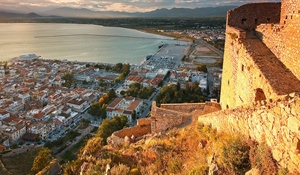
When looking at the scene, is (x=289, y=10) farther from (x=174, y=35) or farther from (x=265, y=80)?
(x=174, y=35)

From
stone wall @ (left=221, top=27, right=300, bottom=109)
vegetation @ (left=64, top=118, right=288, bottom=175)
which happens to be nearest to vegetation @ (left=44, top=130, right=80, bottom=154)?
vegetation @ (left=64, top=118, right=288, bottom=175)

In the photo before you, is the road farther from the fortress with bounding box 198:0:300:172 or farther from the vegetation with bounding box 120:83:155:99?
the fortress with bounding box 198:0:300:172

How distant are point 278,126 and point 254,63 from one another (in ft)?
6.55

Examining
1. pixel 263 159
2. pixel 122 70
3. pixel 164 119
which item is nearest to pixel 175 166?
pixel 263 159

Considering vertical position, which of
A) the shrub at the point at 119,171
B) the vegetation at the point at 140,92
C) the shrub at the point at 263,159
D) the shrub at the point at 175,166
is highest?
the shrub at the point at 263,159

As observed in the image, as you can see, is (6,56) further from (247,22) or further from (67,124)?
(247,22)

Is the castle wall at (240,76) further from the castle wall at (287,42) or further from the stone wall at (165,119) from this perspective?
the stone wall at (165,119)

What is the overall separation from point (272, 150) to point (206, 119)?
2936mm

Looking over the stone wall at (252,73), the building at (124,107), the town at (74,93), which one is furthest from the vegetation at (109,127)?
the stone wall at (252,73)

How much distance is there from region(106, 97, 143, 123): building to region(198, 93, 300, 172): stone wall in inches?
754

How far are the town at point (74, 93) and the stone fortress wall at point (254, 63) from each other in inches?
630

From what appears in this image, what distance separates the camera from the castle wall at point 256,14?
21.8ft

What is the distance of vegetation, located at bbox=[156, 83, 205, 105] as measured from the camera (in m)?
24.2

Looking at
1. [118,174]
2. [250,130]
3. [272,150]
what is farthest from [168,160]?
[272,150]
